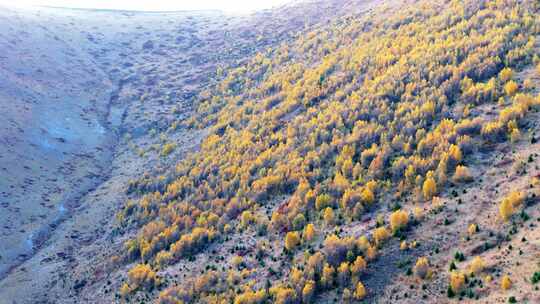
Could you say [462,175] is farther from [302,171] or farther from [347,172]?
[302,171]

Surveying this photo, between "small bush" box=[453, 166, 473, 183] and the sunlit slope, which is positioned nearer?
the sunlit slope

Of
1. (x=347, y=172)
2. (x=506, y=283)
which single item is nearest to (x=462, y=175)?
(x=347, y=172)

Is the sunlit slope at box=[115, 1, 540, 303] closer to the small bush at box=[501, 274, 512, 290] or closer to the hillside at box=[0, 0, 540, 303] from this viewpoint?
the hillside at box=[0, 0, 540, 303]

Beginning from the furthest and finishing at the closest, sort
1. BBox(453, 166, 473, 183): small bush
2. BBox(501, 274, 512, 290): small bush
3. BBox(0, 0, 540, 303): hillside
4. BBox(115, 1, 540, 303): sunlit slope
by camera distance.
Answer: BBox(453, 166, 473, 183): small bush, BBox(115, 1, 540, 303): sunlit slope, BBox(0, 0, 540, 303): hillside, BBox(501, 274, 512, 290): small bush

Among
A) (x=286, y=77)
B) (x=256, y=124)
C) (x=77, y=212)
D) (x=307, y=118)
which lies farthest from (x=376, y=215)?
(x=286, y=77)

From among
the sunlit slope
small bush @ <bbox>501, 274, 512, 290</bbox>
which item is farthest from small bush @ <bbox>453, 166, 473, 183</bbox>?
small bush @ <bbox>501, 274, 512, 290</bbox>

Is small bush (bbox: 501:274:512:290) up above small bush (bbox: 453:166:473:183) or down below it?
below
